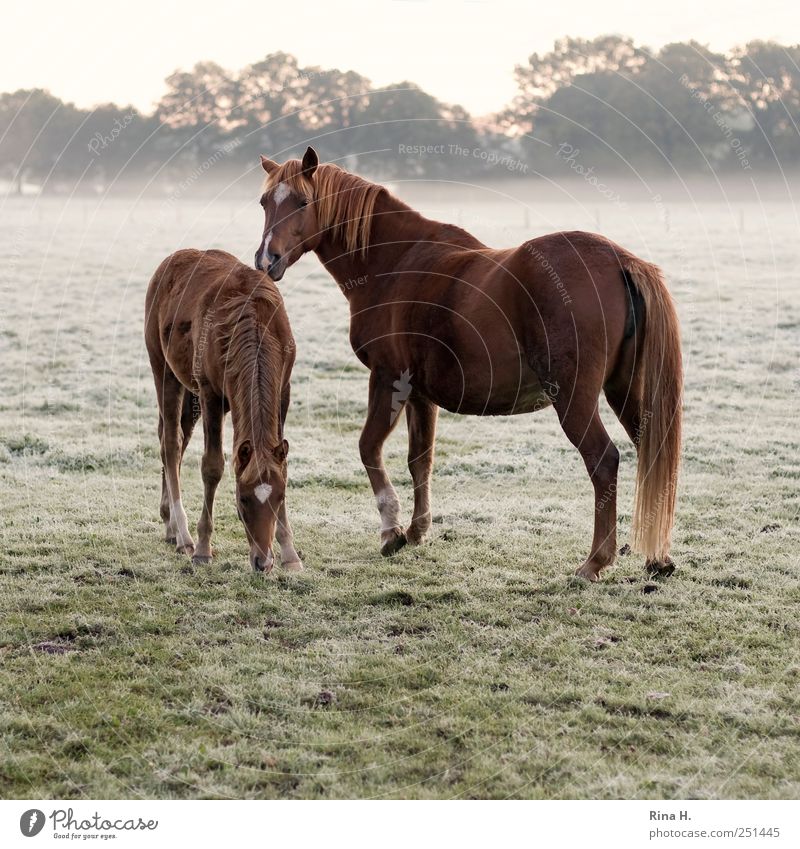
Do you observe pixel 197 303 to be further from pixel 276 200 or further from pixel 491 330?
pixel 491 330

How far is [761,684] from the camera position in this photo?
5.12 m

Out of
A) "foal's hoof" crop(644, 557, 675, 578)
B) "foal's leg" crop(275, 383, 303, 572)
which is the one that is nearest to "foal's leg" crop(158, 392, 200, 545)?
"foal's leg" crop(275, 383, 303, 572)

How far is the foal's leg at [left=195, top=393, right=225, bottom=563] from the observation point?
6938 millimetres

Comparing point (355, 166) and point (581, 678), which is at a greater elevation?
point (355, 166)

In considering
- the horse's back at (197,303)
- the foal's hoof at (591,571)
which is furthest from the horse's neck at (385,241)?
the foal's hoof at (591,571)

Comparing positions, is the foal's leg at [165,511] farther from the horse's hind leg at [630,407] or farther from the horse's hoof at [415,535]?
the horse's hind leg at [630,407]

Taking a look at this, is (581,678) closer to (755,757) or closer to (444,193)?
(755,757)

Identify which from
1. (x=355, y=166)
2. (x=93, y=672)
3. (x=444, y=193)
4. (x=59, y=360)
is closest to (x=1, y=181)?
(x=355, y=166)

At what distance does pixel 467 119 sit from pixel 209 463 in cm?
2030

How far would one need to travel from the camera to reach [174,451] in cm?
774

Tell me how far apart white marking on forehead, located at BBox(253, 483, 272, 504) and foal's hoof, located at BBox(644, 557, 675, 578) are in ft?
9.17

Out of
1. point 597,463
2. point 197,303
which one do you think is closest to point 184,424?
point 197,303

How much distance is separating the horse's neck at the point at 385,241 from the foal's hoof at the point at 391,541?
2.01 m
